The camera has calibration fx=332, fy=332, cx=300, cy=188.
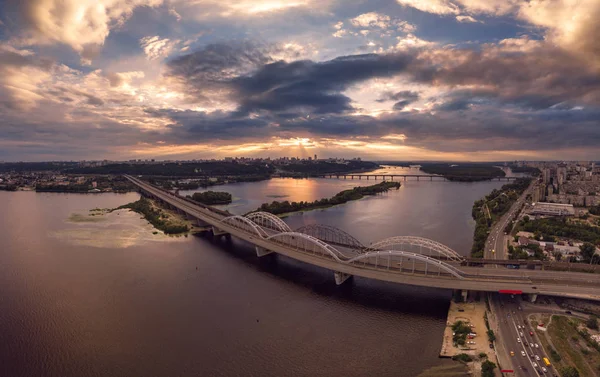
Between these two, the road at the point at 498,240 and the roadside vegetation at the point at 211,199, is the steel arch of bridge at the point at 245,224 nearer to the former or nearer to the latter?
the road at the point at 498,240

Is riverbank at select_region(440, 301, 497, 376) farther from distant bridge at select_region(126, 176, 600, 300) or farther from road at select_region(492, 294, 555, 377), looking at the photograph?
distant bridge at select_region(126, 176, 600, 300)

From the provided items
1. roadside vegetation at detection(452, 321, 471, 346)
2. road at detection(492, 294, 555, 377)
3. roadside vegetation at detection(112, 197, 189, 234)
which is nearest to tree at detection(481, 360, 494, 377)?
road at detection(492, 294, 555, 377)

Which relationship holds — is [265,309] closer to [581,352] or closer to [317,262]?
[317,262]

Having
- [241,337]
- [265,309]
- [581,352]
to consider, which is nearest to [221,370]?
[241,337]

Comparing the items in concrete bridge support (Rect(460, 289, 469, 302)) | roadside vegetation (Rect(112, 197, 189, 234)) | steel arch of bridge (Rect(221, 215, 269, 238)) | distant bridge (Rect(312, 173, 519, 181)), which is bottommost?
concrete bridge support (Rect(460, 289, 469, 302))

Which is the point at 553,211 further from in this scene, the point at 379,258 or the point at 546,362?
the point at 546,362
